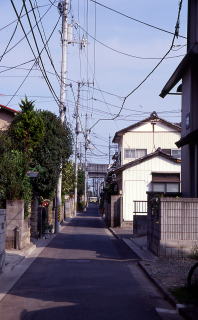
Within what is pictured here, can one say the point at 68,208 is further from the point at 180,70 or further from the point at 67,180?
the point at 180,70

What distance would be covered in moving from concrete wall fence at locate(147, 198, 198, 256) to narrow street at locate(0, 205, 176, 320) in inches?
49.9

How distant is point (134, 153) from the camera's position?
1980 inches

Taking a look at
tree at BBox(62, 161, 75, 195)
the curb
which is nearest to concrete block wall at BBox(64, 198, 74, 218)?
tree at BBox(62, 161, 75, 195)

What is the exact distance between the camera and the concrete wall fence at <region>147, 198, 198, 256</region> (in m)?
17.8

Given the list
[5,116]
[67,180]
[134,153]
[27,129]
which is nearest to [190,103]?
[27,129]

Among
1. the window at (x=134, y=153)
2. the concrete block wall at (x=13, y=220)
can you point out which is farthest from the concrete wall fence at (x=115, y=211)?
the concrete block wall at (x=13, y=220)

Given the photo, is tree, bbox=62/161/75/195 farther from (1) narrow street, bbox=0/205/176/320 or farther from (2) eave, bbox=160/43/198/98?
(1) narrow street, bbox=0/205/176/320

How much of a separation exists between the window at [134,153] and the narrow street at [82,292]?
104ft

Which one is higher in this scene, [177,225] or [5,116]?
[5,116]

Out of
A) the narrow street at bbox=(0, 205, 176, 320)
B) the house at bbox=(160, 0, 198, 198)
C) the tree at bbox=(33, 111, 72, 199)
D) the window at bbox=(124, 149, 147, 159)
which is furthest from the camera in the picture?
the window at bbox=(124, 149, 147, 159)

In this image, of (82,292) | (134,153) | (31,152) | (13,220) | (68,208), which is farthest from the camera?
(68,208)

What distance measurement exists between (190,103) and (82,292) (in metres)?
10.5

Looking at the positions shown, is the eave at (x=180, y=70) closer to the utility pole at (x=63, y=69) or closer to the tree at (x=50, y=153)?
the tree at (x=50, y=153)

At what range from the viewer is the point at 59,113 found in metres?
31.8
